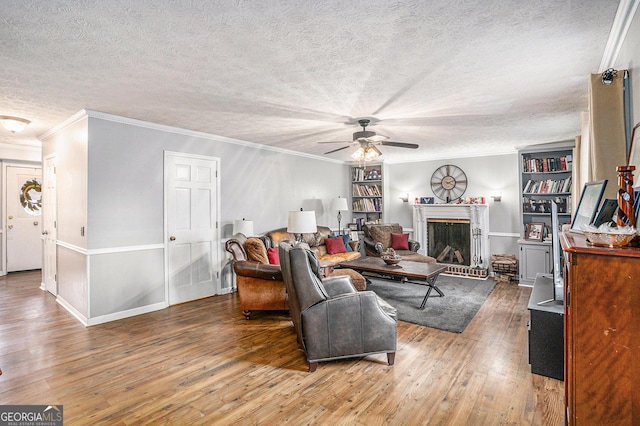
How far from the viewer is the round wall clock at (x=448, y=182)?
677 centimetres

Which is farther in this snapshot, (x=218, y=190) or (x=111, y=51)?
(x=218, y=190)

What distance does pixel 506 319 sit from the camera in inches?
157

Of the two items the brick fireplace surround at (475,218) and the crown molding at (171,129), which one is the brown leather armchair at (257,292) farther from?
the brick fireplace surround at (475,218)

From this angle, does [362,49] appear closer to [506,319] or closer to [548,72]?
[548,72]

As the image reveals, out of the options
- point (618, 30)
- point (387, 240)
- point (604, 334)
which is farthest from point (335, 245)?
point (604, 334)

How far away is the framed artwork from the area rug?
100cm

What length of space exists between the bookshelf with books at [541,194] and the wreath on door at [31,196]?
9.69 metres

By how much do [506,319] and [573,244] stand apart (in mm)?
3068

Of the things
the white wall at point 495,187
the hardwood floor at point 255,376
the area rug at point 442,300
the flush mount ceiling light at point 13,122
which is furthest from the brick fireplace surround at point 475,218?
the flush mount ceiling light at point 13,122

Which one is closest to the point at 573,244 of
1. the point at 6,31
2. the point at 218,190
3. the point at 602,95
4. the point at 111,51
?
the point at 602,95

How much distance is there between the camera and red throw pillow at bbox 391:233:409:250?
6527 mm

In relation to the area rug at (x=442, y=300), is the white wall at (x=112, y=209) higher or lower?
higher

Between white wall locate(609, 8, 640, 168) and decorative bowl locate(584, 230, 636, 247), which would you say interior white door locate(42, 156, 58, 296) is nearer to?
decorative bowl locate(584, 230, 636, 247)

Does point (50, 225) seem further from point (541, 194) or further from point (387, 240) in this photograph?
point (541, 194)
